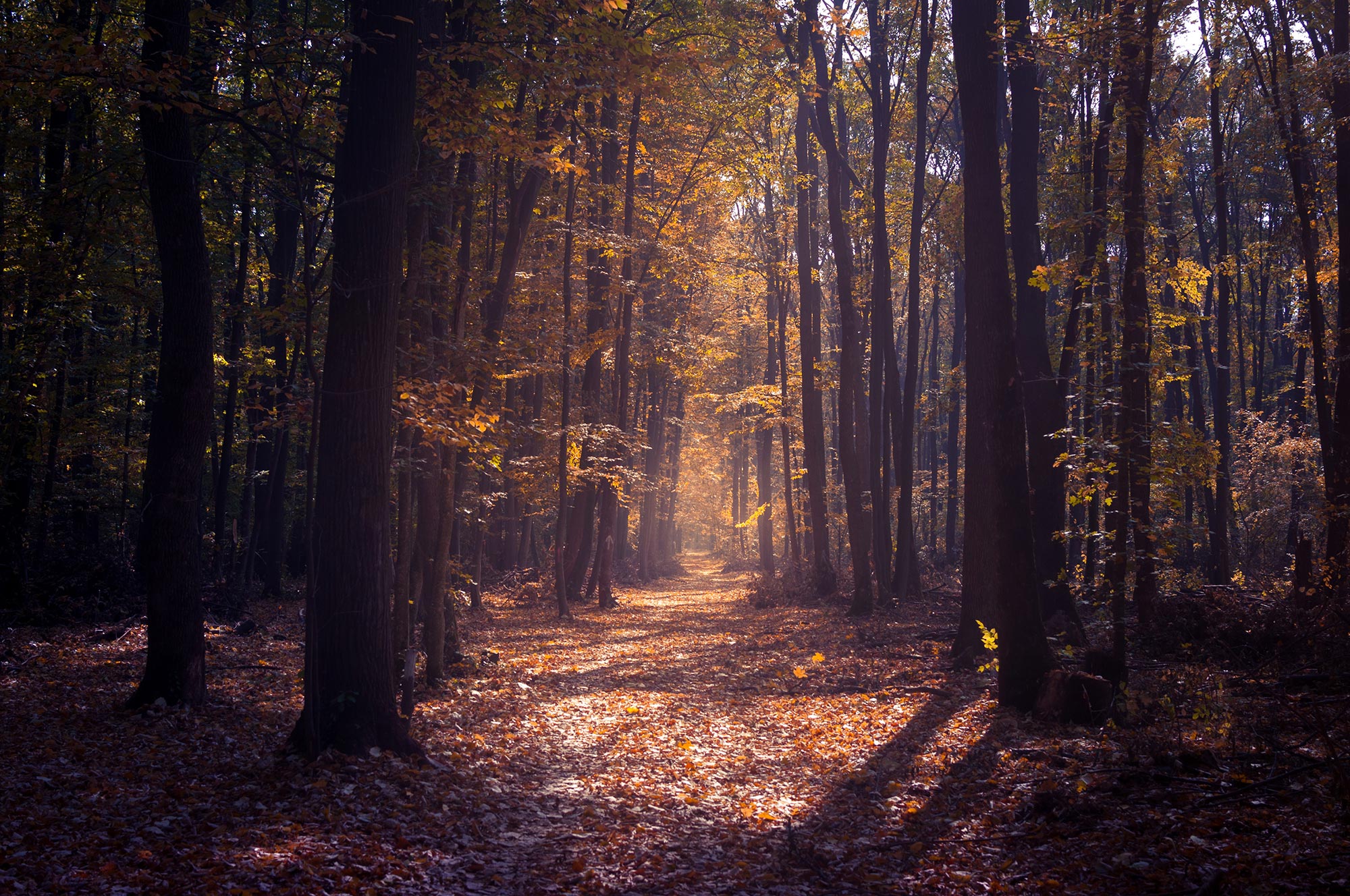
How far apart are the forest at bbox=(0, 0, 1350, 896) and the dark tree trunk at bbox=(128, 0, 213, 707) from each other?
5 centimetres

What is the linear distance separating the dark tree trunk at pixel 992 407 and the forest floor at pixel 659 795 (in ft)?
2.97

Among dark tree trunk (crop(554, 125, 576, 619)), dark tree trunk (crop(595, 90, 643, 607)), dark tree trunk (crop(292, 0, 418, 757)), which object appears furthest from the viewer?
dark tree trunk (crop(595, 90, 643, 607))

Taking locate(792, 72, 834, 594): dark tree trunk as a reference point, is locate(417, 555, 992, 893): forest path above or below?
below

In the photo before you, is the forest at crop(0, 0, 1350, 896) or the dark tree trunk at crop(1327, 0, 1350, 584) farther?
the dark tree trunk at crop(1327, 0, 1350, 584)

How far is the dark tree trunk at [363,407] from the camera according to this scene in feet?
22.0

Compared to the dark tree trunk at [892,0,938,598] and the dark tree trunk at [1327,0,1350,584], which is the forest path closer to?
the dark tree trunk at [892,0,938,598]

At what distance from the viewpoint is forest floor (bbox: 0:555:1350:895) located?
4.55m

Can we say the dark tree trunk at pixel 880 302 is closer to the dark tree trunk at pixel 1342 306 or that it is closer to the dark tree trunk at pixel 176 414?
the dark tree trunk at pixel 1342 306

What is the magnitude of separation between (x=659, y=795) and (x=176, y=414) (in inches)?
243

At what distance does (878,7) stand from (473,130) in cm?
1296

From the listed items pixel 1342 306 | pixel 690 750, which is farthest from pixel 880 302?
pixel 690 750

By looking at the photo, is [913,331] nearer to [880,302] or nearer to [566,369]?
[880,302]

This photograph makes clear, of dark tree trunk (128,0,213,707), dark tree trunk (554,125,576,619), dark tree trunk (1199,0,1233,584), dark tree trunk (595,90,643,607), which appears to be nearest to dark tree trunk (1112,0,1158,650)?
dark tree trunk (1199,0,1233,584)

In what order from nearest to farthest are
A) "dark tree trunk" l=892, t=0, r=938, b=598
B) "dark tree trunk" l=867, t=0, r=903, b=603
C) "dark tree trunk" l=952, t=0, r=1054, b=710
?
"dark tree trunk" l=952, t=0, r=1054, b=710 → "dark tree trunk" l=892, t=0, r=938, b=598 → "dark tree trunk" l=867, t=0, r=903, b=603
